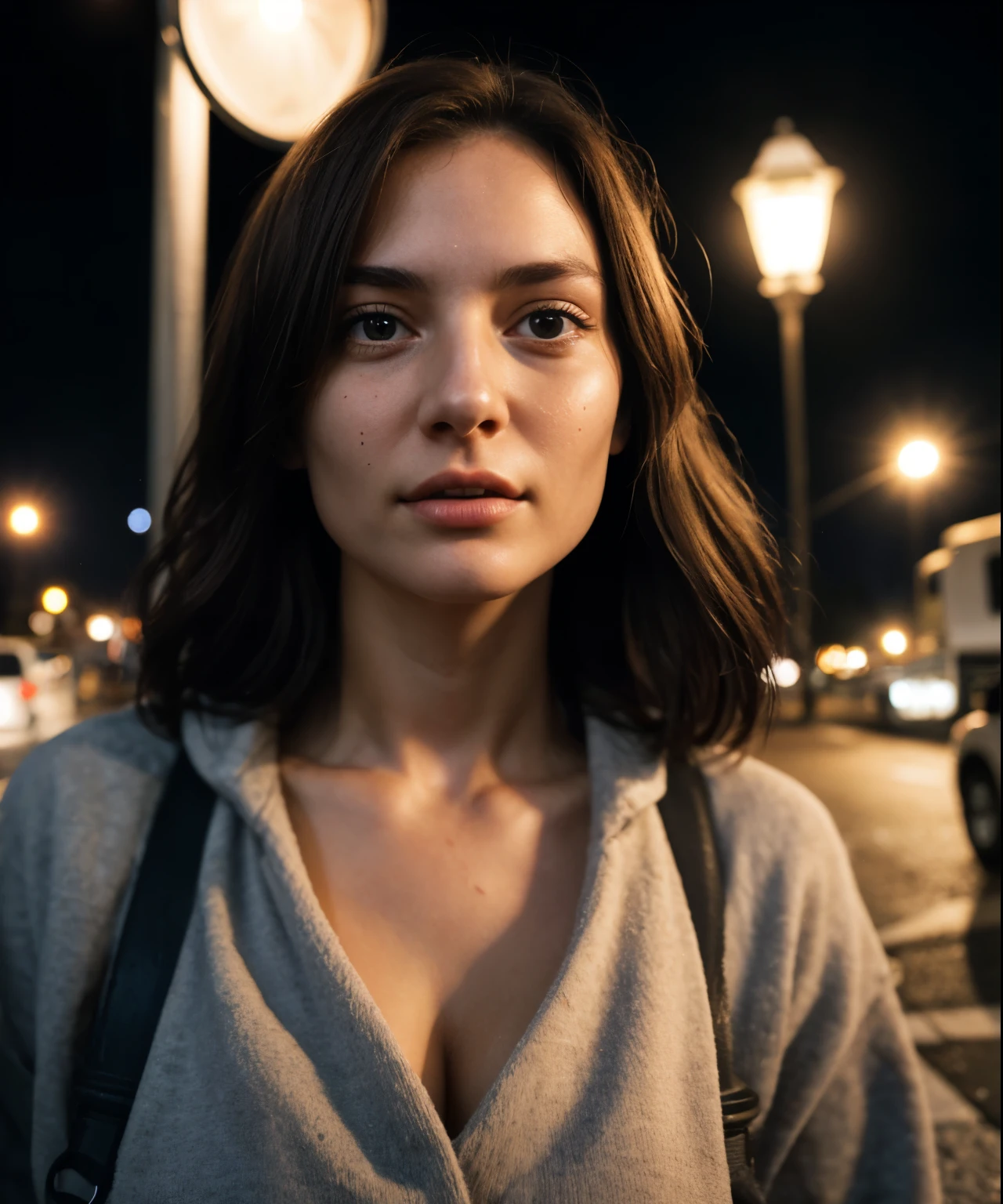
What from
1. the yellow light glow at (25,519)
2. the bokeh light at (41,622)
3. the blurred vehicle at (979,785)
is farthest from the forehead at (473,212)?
the bokeh light at (41,622)

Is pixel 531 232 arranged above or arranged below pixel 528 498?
above

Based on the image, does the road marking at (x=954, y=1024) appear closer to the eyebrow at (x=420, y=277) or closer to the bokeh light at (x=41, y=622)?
the eyebrow at (x=420, y=277)

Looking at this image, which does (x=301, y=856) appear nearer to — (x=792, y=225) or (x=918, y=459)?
(x=918, y=459)

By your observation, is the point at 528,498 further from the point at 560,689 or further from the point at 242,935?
the point at 242,935

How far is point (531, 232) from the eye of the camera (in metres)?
1.30

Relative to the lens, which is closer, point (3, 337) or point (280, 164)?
point (280, 164)

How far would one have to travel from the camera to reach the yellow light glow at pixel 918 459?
5.74 ft

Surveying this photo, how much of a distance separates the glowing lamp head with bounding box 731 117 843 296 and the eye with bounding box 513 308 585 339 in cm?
195

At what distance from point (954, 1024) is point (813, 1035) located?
6.07 ft

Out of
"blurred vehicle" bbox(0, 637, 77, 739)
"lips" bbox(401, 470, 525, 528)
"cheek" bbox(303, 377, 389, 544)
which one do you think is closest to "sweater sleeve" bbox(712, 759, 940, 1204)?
"lips" bbox(401, 470, 525, 528)

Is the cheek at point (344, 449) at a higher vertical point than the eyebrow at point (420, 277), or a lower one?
lower

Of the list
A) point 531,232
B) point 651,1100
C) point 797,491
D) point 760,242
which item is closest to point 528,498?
point 531,232

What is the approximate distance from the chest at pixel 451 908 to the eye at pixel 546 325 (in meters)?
0.67

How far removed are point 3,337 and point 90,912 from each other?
7.40 ft
